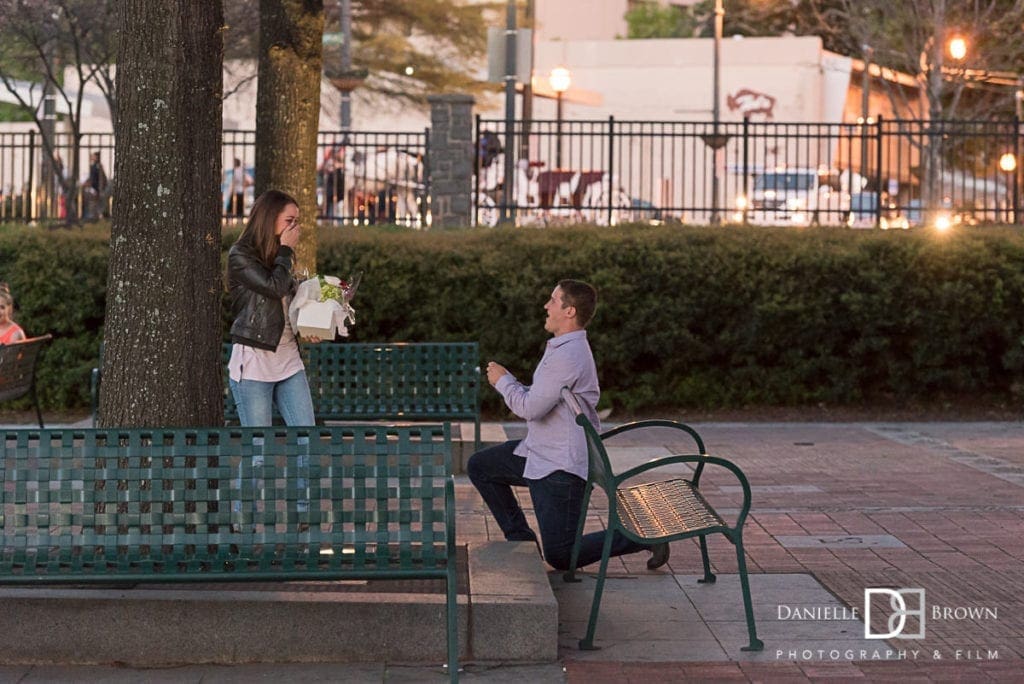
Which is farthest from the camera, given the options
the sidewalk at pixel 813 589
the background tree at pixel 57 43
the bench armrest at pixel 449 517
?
the background tree at pixel 57 43

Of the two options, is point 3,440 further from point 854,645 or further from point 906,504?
point 906,504

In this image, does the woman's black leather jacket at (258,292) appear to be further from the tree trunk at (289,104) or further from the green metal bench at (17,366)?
the green metal bench at (17,366)

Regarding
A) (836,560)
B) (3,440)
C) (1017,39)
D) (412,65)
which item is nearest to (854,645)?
(836,560)

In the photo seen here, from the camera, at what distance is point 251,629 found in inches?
232

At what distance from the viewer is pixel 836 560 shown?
25.6 ft

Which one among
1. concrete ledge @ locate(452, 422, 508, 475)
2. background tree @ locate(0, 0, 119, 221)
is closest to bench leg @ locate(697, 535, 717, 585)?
concrete ledge @ locate(452, 422, 508, 475)

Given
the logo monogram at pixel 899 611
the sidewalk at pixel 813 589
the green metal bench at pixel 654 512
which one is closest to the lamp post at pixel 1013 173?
the sidewalk at pixel 813 589

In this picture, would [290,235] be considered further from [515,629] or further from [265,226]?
[515,629]

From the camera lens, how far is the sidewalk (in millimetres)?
5840

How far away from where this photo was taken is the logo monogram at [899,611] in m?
6.37

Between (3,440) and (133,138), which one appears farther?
(133,138)

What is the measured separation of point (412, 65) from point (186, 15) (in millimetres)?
32894

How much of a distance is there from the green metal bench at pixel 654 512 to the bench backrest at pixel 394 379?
334cm

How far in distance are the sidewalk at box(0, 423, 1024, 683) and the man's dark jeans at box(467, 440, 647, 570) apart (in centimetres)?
22
